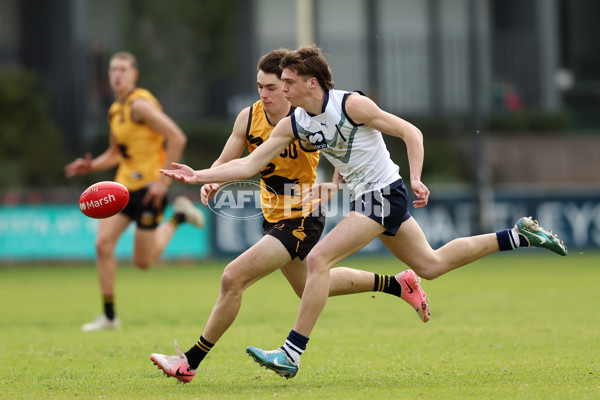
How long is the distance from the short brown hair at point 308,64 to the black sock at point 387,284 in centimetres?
170

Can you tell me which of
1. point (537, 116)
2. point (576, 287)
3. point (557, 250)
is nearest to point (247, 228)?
point (576, 287)

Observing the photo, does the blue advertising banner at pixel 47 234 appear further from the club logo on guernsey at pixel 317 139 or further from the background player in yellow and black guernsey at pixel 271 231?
the club logo on guernsey at pixel 317 139

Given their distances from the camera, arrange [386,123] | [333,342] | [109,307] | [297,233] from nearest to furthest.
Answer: [386,123] → [297,233] → [333,342] → [109,307]

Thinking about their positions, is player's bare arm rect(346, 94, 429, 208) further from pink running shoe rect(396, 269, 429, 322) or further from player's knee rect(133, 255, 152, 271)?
player's knee rect(133, 255, 152, 271)

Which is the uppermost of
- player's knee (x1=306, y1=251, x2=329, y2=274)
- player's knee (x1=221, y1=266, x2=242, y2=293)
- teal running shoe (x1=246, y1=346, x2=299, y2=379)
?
player's knee (x1=306, y1=251, x2=329, y2=274)

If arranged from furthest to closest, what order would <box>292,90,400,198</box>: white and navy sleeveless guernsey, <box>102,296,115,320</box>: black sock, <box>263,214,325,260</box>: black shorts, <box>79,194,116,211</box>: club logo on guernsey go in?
<box>102,296,115,320</box>: black sock
<box>79,194,116,211</box>: club logo on guernsey
<box>263,214,325,260</box>: black shorts
<box>292,90,400,198</box>: white and navy sleeveless guernsey

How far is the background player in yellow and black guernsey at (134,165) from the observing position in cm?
1066

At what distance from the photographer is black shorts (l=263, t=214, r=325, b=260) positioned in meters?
7.26

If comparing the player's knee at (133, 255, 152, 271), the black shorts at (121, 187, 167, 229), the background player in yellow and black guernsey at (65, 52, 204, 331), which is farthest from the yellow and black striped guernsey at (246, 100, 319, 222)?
the player's knee at (133, 255, 152, 271)

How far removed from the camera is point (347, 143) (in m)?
7.11

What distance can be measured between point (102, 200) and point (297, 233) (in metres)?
1.44

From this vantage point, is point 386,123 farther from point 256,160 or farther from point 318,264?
point 318,264

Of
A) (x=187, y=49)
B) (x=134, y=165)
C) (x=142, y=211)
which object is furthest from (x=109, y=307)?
(x=187, y=49)

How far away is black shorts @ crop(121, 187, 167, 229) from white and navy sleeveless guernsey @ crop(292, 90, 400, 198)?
3969mm
